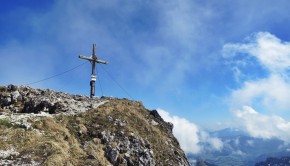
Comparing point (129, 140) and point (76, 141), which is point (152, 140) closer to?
point (129, 140)

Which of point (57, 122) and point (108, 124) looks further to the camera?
point (108, 124)

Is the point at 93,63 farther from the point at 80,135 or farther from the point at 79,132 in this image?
the point at 80,135

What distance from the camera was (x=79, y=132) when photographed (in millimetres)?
43906

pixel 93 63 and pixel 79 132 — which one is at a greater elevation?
pixel 93 63

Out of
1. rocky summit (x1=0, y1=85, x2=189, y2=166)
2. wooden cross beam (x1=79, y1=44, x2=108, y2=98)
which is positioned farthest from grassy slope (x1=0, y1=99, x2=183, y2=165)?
wooden cross beam (x1=79, y1=44, x2=108, y2=98)

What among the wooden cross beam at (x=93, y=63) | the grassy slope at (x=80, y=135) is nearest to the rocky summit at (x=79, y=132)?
the grassy slope at (x=80, y=135)

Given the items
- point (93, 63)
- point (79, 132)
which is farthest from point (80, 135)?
point (93, 63)

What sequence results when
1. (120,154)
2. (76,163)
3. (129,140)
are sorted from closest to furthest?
1. (76,163)
2. (120,154)
3. (129,140)

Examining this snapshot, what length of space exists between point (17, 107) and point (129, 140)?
2032 centimetres

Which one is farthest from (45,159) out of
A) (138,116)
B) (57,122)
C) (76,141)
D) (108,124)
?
(138,116)

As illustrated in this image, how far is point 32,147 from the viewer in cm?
3472

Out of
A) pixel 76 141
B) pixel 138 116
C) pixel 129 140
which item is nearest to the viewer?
pixel 76 141

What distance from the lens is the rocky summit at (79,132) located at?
115 ft

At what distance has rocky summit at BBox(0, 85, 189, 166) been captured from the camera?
34938 mm
